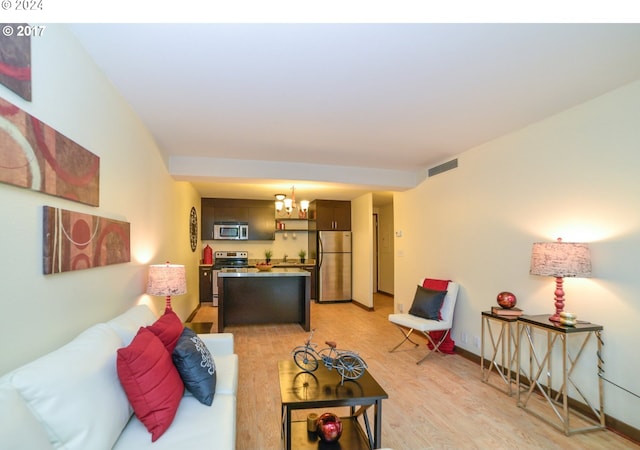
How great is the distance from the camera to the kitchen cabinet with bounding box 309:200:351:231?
7.64 metres

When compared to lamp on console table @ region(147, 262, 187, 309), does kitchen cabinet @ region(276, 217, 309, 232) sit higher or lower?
higher

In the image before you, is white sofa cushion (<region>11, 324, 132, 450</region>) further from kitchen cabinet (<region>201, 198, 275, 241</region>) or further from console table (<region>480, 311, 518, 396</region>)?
kitchen cabinet (<region>201, 198, 275, 241</region>)

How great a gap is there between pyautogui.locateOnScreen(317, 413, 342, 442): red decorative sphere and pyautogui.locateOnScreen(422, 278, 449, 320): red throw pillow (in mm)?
2390

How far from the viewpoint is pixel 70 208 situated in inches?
68.3

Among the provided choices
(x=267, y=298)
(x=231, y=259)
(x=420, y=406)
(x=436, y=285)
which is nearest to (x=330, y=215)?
(x=231, y=259)

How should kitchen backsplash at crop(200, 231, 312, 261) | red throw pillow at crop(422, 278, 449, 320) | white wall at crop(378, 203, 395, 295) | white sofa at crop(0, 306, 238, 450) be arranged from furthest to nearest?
white wall at crop(378, 203, 395, 295)
kitchen backsplash at crop(200, 231, 312, 261)
red throw pillow at crop(422, 278, 449, 320)
white sofa at crop(0, 306, 238, 450)

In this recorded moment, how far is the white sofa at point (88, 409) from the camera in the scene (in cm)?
103

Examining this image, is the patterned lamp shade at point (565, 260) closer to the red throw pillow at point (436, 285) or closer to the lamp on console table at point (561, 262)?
the lamp on console table at point (561, 262)

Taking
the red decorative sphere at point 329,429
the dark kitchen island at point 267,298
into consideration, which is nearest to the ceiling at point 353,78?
the red decorative sphere at point 329,429

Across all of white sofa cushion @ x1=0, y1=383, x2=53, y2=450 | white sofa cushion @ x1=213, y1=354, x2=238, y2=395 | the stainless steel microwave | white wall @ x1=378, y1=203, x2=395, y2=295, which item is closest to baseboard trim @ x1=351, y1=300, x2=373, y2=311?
white wall @ x1=378, y1=203, x2=395, y2=295

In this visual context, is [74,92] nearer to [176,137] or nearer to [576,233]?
[176,137]

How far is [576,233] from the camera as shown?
2.73m

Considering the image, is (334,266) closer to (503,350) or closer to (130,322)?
(503,350)
